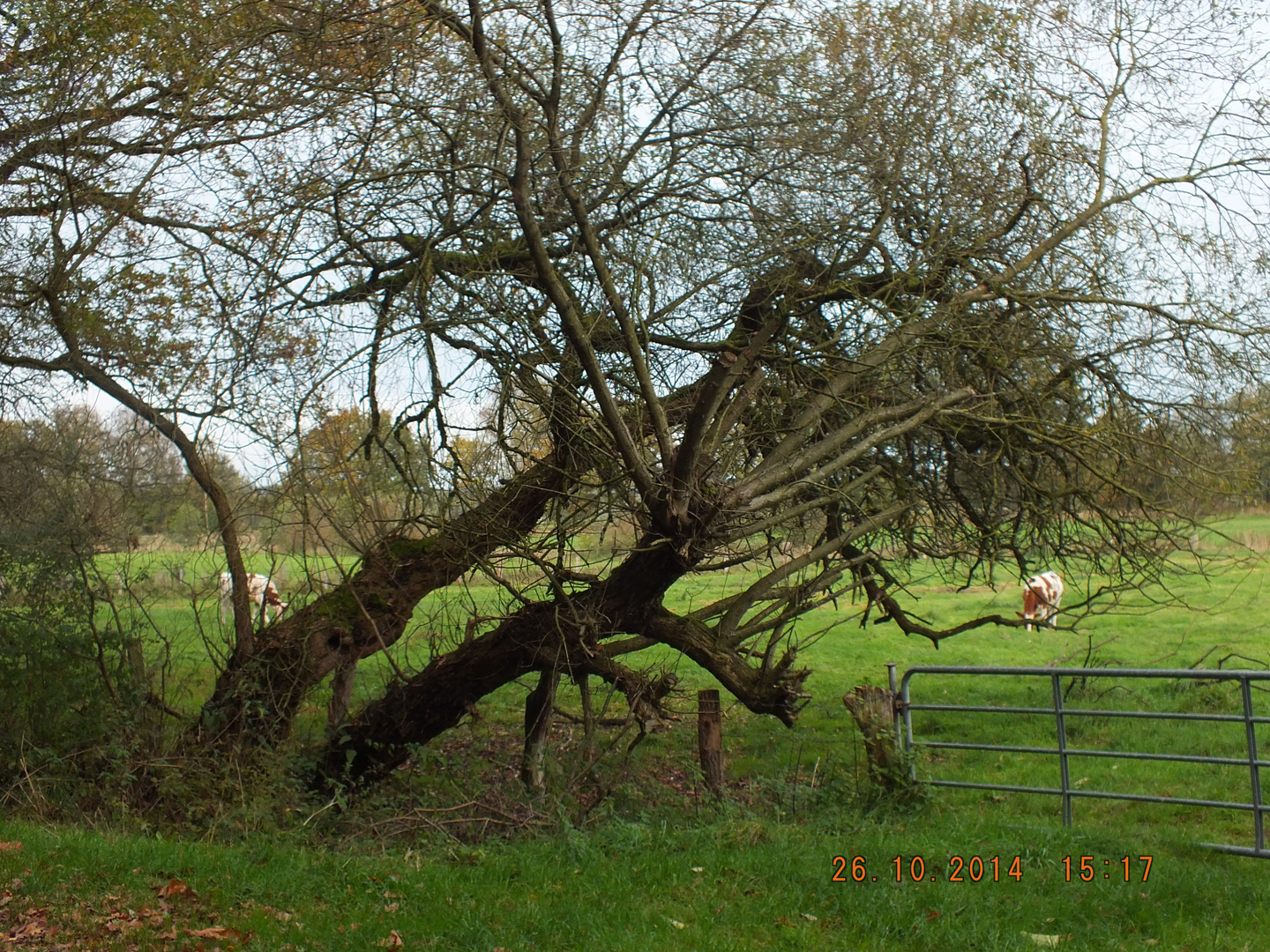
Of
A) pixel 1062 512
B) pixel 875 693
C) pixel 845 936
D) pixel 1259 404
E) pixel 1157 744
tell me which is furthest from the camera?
pixel 1157 744

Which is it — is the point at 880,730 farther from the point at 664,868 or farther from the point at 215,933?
the point at 215,933

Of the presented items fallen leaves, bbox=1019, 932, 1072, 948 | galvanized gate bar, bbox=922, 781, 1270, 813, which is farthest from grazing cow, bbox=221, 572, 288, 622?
fallen leaves, bbox=1019, 932, 1072, 948

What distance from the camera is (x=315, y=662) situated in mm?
8906

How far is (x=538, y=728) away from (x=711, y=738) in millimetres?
1691

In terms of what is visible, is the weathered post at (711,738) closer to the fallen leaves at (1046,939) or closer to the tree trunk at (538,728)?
the tree trunk at (538,728)

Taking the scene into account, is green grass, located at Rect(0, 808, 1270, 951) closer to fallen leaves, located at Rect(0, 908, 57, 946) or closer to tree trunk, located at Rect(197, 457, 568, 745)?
fallen leaves, located at Rect(0, 908, 57, 946)

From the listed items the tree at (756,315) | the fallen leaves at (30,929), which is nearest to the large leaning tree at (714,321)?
the tree at (756,315)

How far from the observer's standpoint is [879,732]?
26.0 feet

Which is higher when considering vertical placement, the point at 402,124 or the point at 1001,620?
the point at 402,124

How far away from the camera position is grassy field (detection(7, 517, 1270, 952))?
5078 millimetres

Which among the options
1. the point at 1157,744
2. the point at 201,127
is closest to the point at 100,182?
the point at 201,127

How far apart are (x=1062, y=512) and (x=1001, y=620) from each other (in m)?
1.15

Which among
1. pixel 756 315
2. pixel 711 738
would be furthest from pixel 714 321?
pixel 711 738

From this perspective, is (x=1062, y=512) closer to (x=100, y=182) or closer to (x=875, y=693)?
(x=875, y=693)
